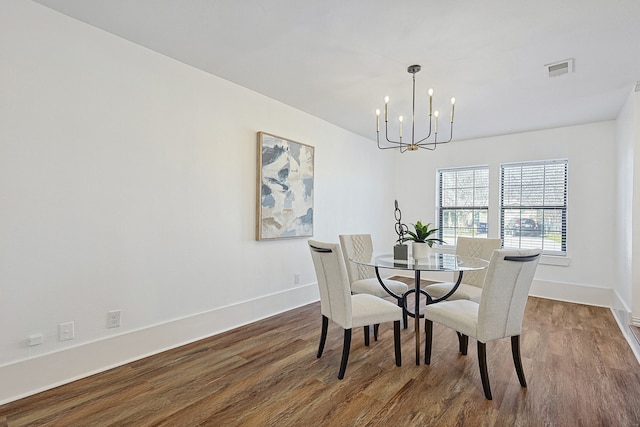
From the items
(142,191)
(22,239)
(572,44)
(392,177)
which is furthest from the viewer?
(392,177)

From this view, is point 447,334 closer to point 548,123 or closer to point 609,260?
point 609,260

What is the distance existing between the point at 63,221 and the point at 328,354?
2222 mm

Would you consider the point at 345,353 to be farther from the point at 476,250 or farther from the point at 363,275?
the point at 476,250

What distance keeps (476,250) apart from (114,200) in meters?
3.43

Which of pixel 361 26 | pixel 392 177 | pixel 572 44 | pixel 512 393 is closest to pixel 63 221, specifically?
pixel 361 26

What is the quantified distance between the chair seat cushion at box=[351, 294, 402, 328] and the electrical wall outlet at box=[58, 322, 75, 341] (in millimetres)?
1983

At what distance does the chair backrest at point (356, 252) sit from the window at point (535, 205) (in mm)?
2813

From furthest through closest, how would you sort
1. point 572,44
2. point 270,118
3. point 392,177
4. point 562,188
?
1. point 392,177
2. point 562,188
3. point 270,118
4. point 572,44

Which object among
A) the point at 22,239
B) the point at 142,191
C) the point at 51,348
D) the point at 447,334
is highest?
the point at 142,191

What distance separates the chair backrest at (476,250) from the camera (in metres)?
3.30

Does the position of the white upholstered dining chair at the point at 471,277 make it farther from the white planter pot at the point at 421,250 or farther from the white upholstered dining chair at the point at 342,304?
the white upholstered dining chair at the point at 342,304

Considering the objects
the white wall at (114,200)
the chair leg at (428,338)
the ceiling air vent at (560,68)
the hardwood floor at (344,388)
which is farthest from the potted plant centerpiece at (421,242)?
the ceiling air vent at (560,68)

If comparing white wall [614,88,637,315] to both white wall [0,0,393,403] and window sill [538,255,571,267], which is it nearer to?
window sill [538,255,571,267]

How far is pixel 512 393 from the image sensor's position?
2166 millimetres
